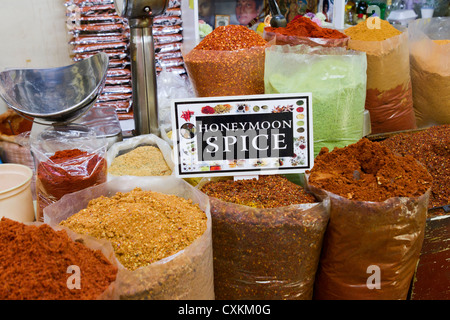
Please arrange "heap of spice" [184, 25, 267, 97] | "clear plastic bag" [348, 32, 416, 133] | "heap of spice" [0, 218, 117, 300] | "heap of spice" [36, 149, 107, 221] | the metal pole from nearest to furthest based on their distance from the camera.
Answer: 1. "heap of spice" [0, 218, 117, 300]
2. "heap of spice" [36, 149, 107, 221]
3. "heap of spice" [184, 25, 267, 97]
4. the metal pole
5. "clear plastic bag" [348, 32, 416, 133]

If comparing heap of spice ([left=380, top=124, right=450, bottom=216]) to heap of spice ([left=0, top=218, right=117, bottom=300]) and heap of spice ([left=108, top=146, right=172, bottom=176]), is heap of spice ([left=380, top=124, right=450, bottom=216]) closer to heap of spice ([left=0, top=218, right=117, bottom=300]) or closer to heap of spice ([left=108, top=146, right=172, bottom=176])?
→ heap of spice ([left=108, top=146, right=172, bottom=176])

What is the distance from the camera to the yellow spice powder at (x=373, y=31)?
1.51m

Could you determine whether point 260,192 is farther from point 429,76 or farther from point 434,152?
point 429,76

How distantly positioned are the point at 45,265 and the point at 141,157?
2.30 ft

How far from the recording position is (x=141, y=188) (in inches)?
40.5

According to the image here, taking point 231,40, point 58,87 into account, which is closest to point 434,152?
point 231,40

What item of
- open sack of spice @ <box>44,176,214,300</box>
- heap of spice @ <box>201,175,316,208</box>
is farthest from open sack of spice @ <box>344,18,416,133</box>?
open sack of spice @ <box>44,176,214,300</box>

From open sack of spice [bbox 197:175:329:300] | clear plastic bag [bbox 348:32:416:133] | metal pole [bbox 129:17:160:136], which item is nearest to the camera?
open sack of spice [bbox 197:175:329:300]

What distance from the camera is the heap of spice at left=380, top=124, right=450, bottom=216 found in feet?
3.64

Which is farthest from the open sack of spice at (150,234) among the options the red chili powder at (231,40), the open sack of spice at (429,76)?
the open sack of spice at (429,76)

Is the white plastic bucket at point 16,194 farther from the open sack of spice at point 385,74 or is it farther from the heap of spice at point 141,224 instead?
the open sack of spice at point 385,74

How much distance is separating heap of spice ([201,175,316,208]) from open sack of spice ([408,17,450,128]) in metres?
0.93

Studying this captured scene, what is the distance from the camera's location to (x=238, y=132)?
3.42ft

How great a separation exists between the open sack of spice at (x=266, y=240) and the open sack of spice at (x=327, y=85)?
270 millimetres
